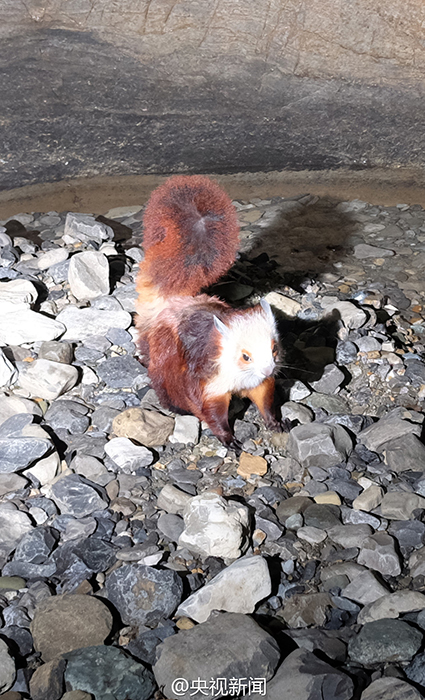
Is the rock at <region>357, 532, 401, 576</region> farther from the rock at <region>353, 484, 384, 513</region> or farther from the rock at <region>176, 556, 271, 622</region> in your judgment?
the rock at <region>176, 556, 271, 622</region>

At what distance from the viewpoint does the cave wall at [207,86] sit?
3.82 metres

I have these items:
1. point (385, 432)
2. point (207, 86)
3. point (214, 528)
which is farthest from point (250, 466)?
point (207, 86)

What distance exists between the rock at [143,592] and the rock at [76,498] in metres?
0.25

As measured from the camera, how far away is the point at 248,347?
5.75 ft

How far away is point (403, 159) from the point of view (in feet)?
13.5

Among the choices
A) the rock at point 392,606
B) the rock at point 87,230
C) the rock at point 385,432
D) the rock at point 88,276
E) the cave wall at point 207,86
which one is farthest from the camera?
the cave wall at point 207,86

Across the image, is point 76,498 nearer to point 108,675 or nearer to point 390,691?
point 108,675

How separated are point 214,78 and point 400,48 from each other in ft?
3.64

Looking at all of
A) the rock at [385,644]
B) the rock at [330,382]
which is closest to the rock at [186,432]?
the rock at [330,382]

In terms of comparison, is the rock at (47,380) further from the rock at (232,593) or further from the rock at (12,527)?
the rock at (232,593)

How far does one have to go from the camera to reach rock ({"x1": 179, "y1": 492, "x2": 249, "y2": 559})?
165cm

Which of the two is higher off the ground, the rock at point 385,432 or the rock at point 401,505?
the rock at point 385,432

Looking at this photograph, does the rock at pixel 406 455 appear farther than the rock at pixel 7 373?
No

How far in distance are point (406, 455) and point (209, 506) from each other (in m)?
0.63
